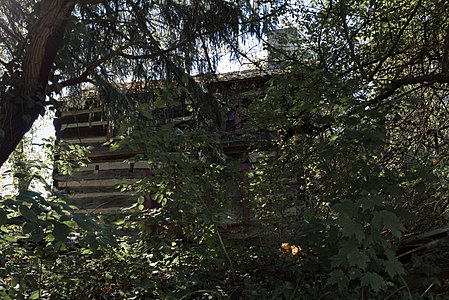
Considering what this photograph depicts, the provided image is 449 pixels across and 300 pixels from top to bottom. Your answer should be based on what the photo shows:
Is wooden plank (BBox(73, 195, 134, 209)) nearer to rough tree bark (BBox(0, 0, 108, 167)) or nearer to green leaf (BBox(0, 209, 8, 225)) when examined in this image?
rough tree bark (BBox(0, 0, 108, 167))

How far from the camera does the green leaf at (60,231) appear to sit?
7.61 ft

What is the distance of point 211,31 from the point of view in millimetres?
4547

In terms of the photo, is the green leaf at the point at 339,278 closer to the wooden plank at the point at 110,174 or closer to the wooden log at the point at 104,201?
the wooden log at the point at 104,201

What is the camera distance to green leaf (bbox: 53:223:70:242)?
232cm

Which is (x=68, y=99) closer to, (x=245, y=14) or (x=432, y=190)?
(x=245, y=14)

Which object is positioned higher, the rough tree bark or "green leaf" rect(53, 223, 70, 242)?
the rough tree bark

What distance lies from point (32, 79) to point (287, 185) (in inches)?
92.2

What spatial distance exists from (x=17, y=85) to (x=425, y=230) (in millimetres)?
3653

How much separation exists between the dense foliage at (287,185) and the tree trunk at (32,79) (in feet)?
1.92

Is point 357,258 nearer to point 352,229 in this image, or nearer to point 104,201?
point 352,229

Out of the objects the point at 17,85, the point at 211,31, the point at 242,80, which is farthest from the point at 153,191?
the point at 242,80

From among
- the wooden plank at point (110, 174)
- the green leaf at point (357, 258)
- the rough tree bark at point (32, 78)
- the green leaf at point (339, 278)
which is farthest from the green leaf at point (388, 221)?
the wooden plank at point (110, 174)

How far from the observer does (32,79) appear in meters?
3.74

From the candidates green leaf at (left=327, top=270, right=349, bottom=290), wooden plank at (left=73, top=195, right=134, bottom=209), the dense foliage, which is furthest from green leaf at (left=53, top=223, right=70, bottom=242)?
wooden plank at (left=73, top=195, right=134, bottom=209)
